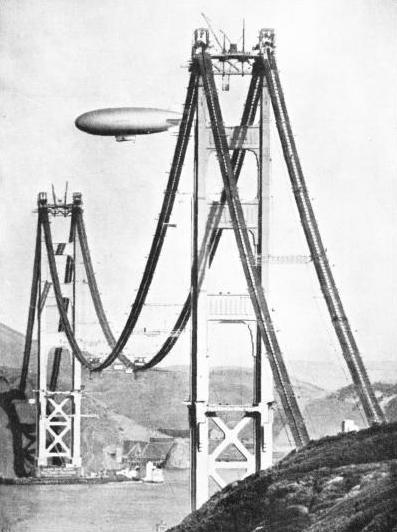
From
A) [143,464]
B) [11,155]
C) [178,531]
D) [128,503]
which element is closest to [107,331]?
[128,503]

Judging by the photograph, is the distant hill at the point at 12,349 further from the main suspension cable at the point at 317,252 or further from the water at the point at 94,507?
the main suspension cable at the point at 317,252

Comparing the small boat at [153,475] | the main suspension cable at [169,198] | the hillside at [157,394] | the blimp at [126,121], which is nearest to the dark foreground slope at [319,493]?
the main suspension cable at [169,198]

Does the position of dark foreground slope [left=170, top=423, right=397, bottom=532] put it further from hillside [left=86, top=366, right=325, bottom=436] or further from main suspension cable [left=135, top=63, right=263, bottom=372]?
hillside [left=86, top=366, right=325, bottom=436]

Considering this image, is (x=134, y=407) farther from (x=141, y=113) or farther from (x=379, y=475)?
(x=379, y=475)

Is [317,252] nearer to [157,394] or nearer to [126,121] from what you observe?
[126,121]

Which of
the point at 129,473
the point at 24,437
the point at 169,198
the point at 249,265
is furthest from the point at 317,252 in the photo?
the point at 24,437

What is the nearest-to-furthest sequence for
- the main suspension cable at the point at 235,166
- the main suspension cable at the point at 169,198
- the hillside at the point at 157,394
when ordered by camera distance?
the main suspension cable at the point at 235,166, the main suspension cable at the point at 169,198, the hillside at the point at 157,394
